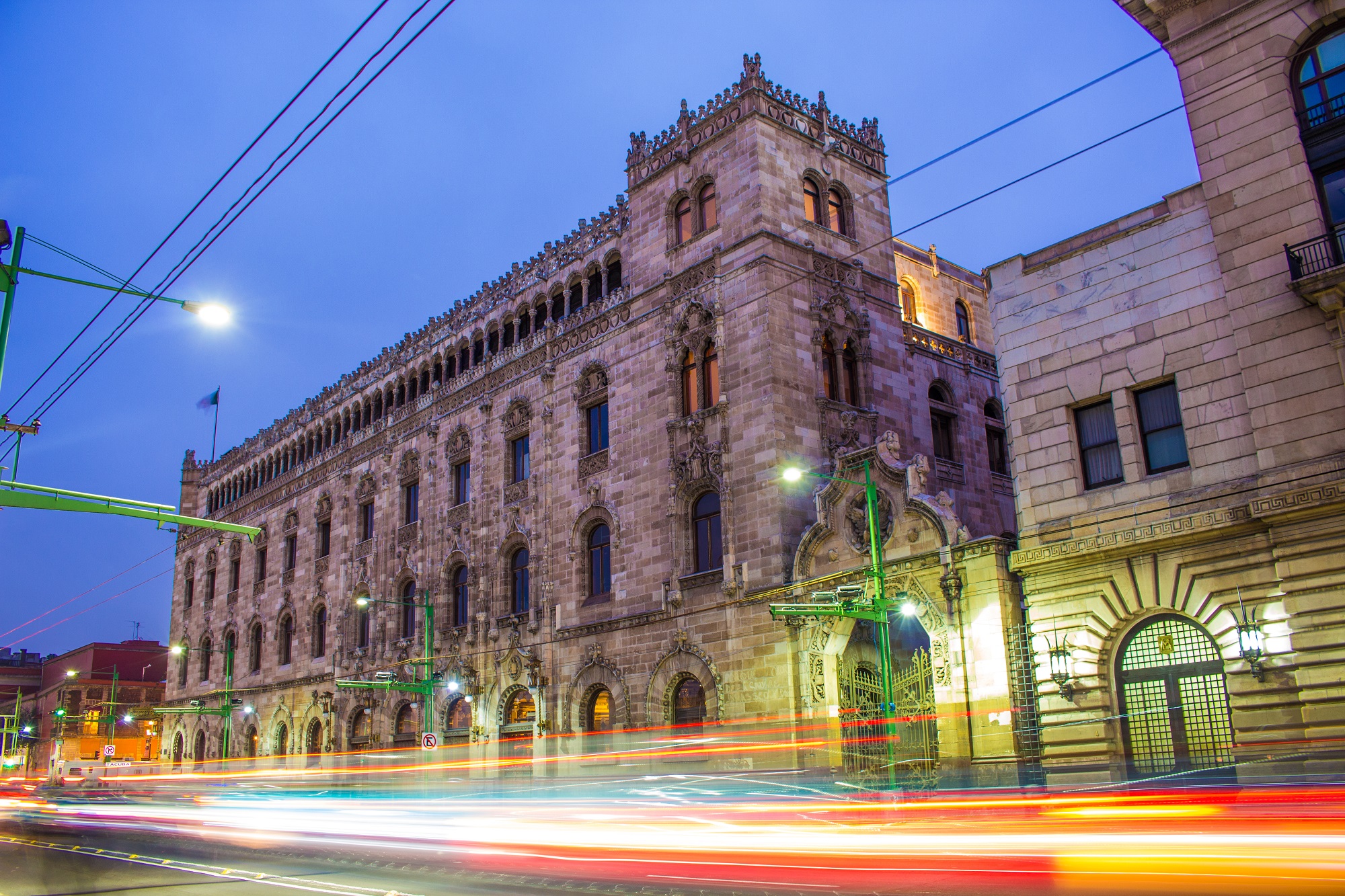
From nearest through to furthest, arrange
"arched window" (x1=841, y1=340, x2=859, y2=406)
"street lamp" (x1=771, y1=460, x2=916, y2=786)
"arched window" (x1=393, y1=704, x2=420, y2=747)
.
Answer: "street lamp" (x1=771, y1=460, x2=916, y2=786) < "arched window" (x1=841, y1=340, x2=859, y2=406) < "arched window" (x1=393, y1=704, x2=420, y2=747)

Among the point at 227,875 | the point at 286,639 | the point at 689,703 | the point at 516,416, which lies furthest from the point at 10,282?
the point at 286,639

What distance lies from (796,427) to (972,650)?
8.99 metres

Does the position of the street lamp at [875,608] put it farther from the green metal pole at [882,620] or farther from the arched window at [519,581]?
the arched window at [519,581]

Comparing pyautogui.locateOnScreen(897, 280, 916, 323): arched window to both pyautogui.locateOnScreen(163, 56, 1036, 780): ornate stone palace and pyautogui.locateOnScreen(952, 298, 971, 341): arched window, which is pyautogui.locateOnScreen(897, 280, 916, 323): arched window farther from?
pyautogui.locateOnScreen(952, 298, 971, 341): arched window

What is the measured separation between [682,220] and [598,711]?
16.2m

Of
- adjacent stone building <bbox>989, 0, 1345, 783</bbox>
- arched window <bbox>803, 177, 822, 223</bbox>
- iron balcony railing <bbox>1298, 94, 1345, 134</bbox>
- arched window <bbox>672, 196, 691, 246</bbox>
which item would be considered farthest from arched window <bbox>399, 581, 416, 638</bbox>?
iron balcony railing <bbox>1298, 94, 1345, 134</bbox>

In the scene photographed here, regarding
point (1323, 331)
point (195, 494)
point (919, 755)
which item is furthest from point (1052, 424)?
point (195, 494)

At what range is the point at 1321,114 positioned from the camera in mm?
19234

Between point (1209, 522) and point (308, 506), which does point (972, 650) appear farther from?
point (308, 506)

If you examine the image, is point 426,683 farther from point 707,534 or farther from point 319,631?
point 319,631

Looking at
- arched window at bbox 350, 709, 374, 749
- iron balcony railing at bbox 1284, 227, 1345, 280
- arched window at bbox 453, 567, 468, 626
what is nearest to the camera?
iron balcony railing at bbox 1284, 227, 1345, 280

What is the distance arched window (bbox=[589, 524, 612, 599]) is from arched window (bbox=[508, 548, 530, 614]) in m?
3.76

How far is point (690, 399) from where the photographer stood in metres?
32.4

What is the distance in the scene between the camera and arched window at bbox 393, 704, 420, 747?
42.3 meters
